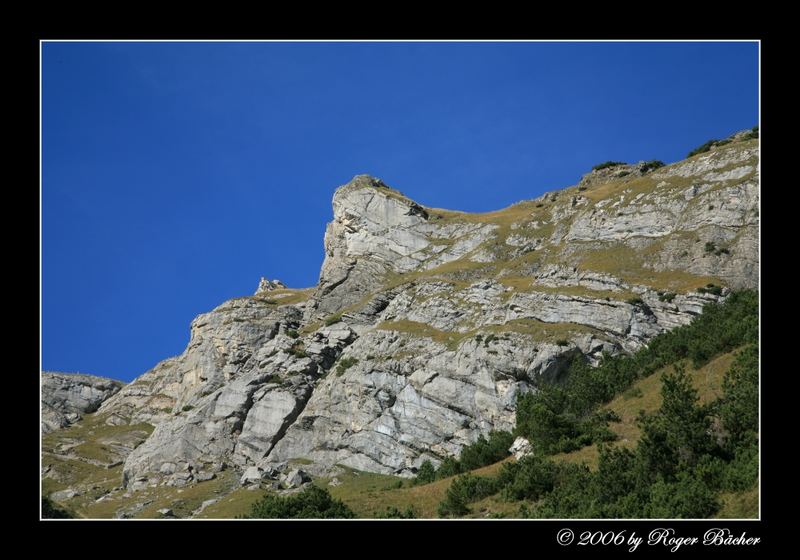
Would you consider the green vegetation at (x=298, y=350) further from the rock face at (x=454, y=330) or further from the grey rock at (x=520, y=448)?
the grey rock at (x=520, y=448)

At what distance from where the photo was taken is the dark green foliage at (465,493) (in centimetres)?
3619

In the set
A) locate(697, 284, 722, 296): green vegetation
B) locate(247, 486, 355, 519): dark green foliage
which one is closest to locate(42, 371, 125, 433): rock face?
locate(247, 486, 355, 519): dark green foliage

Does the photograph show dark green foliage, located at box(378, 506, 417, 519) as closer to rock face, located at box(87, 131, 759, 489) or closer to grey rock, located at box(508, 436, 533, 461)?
grey rock, located at box(508, 436, 533, 461)

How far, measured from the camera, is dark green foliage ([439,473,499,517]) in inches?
1425

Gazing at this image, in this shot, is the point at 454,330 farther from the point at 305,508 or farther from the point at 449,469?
the point at 305,508

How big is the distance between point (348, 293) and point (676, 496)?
82.5m

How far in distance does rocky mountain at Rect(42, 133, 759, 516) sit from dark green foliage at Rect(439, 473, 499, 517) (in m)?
26.0

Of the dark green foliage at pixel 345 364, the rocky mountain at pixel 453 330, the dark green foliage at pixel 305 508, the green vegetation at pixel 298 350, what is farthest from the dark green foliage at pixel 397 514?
the green vegetation at pixel 298 350

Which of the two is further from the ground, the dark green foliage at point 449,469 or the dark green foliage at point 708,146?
the dark green foliage at point 708,146

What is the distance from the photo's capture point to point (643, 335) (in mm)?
70000

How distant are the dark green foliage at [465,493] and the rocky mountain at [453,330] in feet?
85.3

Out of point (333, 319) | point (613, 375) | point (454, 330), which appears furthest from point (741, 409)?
point (333, 319)
